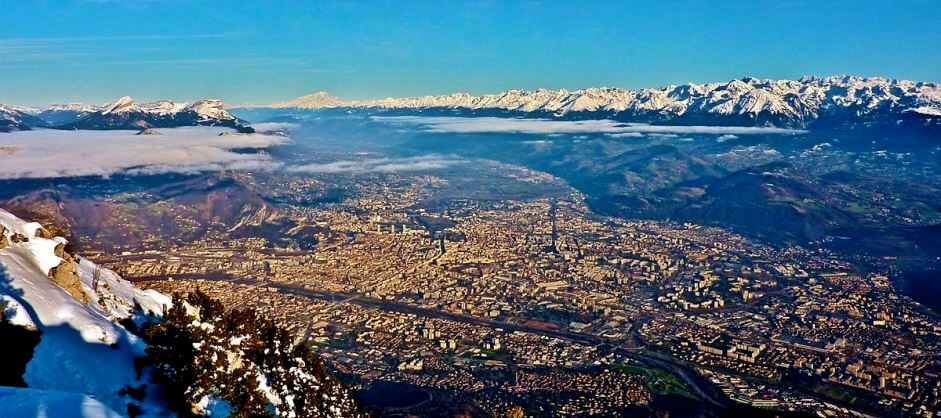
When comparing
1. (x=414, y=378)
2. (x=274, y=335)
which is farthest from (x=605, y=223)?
(x=274, y=335)

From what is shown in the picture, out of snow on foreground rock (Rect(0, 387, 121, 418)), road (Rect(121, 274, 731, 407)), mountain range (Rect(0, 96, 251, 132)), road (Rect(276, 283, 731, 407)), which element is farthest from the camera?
mountain range (Rect(0, 96, 251, 132))

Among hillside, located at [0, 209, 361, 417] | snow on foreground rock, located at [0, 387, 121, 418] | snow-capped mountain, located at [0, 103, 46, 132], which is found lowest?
hillside, located at [0, 209, 361, 417]

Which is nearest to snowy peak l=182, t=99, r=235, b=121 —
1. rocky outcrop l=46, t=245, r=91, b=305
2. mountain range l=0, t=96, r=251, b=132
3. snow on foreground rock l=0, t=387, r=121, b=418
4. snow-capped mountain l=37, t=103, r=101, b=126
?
mountain range l=0, t=96, r=251, b=132

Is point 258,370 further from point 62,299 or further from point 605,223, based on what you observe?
point 605,223

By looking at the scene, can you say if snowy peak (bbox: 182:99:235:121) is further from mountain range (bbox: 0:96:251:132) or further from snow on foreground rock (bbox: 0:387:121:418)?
snow on foreground rock (bbox: 0:387:121:418)

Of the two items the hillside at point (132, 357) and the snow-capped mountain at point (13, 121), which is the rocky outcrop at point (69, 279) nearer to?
the hillside at point (132, 357)

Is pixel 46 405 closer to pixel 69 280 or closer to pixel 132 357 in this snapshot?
pixel 132 357

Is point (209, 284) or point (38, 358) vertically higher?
point (38, 358)
